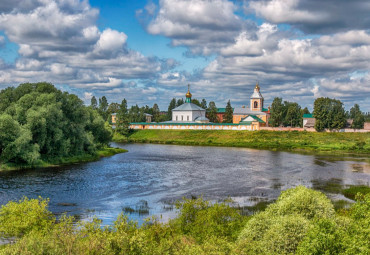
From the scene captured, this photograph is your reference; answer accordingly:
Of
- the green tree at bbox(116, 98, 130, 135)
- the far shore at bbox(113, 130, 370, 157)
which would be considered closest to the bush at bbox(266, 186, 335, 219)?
the far shore at bbox(113, 130, 370, 157)

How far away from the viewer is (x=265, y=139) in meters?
87.0

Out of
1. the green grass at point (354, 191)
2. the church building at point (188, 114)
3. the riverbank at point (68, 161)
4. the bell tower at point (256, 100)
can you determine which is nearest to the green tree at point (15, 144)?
the riverbank at point (68, 161)

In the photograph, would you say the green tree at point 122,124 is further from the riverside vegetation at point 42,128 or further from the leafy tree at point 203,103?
the leafy tree at point 203,103

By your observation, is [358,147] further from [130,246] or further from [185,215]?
[130,246]

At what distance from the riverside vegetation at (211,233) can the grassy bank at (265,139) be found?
57.5 meters

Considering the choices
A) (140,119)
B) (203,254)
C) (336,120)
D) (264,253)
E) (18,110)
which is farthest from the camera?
(140,119)

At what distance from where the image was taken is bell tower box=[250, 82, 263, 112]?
12138cm

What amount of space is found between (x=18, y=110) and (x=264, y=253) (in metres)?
38.6

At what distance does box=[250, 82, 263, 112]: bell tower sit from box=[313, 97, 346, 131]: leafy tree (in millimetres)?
28306

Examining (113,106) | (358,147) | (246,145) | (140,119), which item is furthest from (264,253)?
(113,106)

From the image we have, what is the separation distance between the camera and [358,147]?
7156 cm

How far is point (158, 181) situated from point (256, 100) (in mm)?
90126

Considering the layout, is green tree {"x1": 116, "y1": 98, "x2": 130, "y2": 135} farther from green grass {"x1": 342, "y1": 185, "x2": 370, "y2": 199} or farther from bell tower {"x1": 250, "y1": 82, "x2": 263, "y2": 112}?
green grass {"x1": 342, "y1": 185, "x2": 370, "y2": 199}

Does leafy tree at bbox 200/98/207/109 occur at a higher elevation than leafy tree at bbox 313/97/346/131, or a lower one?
Result: higher
